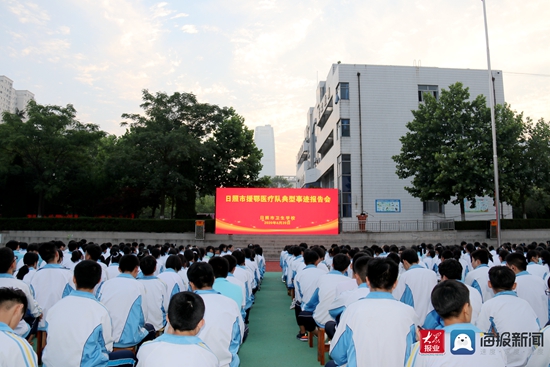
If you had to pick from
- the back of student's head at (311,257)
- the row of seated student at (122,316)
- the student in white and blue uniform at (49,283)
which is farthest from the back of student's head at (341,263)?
the student in white and blue uniform at (49,283)

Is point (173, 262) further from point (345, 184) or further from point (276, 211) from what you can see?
point (345, 184)

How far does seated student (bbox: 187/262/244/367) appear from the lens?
319 centimetres

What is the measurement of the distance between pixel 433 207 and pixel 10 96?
97.0 m

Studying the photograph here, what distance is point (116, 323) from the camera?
4043mm

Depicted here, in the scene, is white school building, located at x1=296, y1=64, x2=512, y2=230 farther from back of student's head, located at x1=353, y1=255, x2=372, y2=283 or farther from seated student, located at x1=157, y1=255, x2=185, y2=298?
back of student's head, located at x1=353, y1=255, x2=372, y2=283

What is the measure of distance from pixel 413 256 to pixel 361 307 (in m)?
3.21

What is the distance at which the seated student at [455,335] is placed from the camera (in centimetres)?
193

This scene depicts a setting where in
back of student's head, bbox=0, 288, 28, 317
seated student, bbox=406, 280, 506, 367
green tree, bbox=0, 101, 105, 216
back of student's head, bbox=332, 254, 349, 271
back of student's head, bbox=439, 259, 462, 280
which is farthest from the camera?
green tree, bbox=0, 101, 105, 216

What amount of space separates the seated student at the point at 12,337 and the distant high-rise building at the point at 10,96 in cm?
9260

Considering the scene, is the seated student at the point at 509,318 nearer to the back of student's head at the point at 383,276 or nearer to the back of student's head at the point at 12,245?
the back of student's head at the point at 383,276

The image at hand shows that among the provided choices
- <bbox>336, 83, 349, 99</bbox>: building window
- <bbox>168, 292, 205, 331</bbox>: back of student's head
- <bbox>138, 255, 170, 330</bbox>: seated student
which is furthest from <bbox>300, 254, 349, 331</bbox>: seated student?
<bbox>336, 83, 349, 99</bbox>: building window

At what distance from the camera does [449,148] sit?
Result: 68.3 ft

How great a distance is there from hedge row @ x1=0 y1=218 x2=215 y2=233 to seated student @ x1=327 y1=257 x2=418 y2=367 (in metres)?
20.1

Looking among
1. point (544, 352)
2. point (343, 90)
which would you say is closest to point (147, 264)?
point (544, 352)
